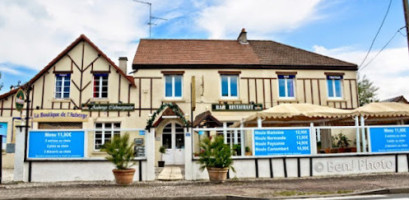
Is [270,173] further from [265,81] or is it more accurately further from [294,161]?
[265,81]

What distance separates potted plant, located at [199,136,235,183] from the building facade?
502 cm

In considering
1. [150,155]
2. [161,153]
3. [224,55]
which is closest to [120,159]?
[150,155]

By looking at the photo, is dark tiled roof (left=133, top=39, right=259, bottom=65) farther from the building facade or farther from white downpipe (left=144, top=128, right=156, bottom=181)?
white downpipe (left=144, top=128, right=156, bottom=181)

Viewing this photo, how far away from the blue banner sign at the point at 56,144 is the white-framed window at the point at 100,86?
6.20 meters

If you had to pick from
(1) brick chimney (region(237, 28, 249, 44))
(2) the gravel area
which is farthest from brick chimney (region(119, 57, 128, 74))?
(2) the gravel area

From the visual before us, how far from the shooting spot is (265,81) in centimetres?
1723

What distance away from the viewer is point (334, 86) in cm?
1780

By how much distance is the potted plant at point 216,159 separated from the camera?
952 cm

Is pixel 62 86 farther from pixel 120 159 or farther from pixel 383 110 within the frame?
pixel 383 110

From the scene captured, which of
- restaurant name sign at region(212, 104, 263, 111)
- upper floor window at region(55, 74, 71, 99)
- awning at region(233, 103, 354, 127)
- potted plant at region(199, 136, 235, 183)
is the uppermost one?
upper floor window at region(55, 74, 71, 99)

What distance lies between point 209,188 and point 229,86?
30.1 feet

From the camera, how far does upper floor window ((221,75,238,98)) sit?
1705cm

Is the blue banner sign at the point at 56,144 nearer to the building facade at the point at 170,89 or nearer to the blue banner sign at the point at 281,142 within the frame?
the building facade at the point at 170,89

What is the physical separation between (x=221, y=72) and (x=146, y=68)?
402 cm
